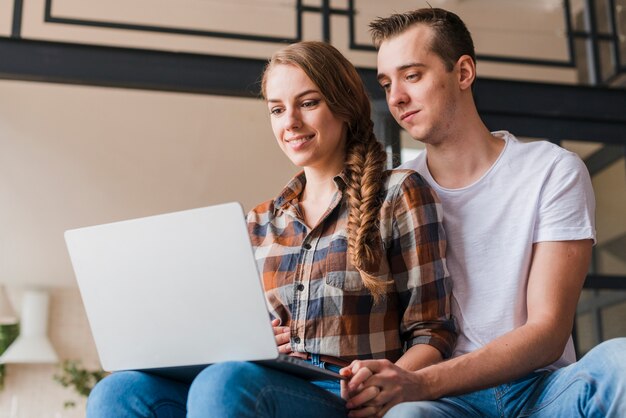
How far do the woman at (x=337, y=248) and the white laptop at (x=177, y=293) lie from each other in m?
0.07

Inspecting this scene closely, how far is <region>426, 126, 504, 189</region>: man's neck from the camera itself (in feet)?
5.10

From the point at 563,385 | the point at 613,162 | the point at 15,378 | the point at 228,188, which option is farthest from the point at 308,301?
the point at 15,378

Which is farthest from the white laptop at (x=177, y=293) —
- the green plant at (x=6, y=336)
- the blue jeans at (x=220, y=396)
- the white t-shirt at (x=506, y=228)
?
the green plant at (x=6, y=336)

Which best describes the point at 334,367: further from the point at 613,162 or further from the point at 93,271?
the point at 613,162

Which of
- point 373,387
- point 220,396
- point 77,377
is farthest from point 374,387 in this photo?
point 77,377

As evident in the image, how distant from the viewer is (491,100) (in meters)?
2.71

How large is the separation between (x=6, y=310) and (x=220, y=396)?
16.1 feet

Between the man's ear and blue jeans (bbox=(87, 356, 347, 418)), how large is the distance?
2.34 ft

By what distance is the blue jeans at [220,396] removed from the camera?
3.40 ft

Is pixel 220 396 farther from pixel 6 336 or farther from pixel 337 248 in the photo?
pixel 6 336

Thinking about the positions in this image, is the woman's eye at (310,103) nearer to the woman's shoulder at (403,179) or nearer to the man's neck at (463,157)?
the woman's shoulder at (403,179)

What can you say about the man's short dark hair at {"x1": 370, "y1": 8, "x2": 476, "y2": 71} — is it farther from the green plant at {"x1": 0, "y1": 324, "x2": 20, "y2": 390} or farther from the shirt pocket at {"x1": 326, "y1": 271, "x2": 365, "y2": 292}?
the green plant at {"x1": 0, "y1": 324, "x2": 20, "y2": 390}

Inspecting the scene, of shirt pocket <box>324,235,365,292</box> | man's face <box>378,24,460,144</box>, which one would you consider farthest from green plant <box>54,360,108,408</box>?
shirt pocket <box>324,235,365,292</box>

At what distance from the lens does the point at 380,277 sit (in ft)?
4.44
